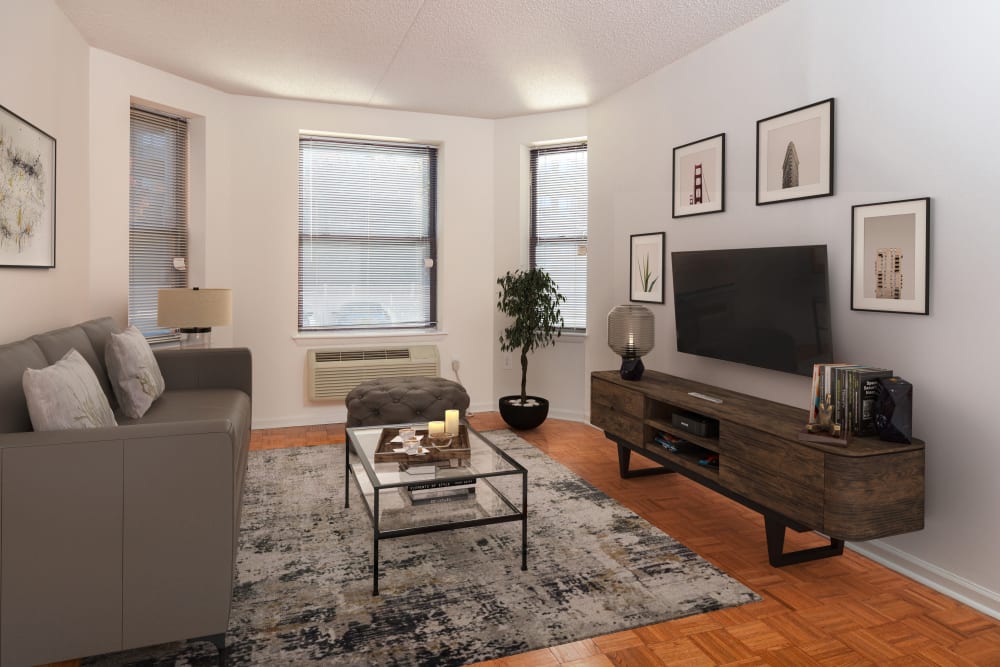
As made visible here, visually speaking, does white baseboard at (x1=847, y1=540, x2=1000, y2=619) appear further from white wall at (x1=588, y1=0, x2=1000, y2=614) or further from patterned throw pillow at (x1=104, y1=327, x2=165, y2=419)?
patterned throw pillow at (x1=104, y1=327, x2=165, y2=419)

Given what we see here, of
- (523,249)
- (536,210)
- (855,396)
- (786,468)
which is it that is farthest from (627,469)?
(536,210)

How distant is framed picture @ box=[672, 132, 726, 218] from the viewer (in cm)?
371

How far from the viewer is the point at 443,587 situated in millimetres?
2475

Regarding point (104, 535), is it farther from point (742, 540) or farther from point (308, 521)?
point (742, 540)

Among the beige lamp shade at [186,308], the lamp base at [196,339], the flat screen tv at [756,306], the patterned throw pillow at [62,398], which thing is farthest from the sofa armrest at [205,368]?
the flat screen tv at [756,306]

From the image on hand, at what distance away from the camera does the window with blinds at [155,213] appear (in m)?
4.53

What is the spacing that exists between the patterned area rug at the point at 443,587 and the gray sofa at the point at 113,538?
0.70ft

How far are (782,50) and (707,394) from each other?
5.99 feet

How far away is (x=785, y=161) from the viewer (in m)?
3.23

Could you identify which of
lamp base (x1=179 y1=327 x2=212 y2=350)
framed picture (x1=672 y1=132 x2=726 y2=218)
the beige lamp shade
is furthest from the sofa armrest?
framed picture (x1=672 y1=132 x2=726 y2=218)

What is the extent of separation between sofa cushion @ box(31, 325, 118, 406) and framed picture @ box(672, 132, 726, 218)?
337 cm

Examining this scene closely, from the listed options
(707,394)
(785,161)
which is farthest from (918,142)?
(707,394)

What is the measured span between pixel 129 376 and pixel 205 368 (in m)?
0.84

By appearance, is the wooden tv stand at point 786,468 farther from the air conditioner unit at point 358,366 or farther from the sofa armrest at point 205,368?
the sofa armrest at point 205,368
